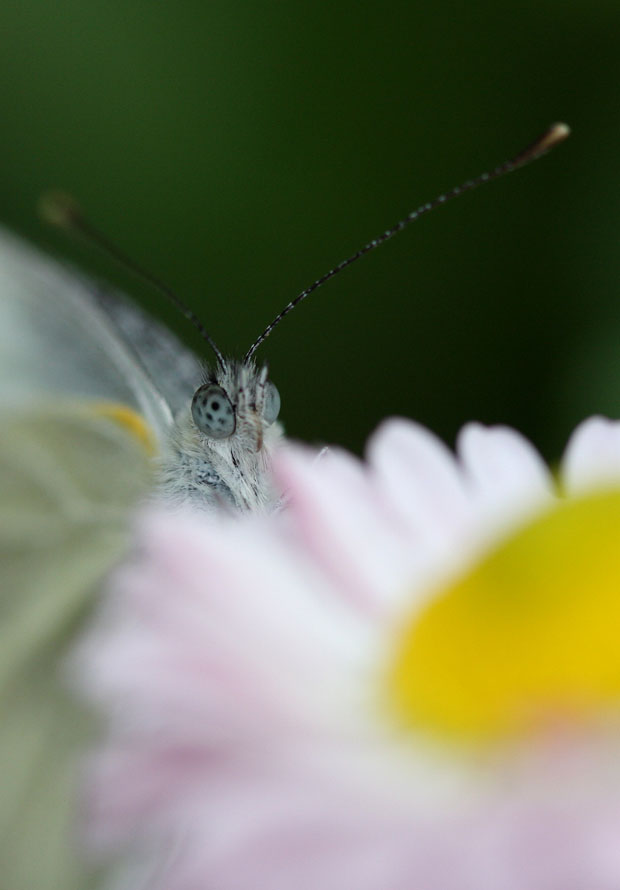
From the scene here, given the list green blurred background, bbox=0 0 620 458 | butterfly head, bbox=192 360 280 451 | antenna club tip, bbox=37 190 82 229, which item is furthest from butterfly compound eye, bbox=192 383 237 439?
green blurred background, bbox=0 0 620 458

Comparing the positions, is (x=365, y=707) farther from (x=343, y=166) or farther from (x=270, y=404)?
(x=343, y=166)

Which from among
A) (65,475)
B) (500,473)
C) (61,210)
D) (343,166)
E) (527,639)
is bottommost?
(527,639)

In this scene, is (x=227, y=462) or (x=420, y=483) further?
(x=227, y=462)

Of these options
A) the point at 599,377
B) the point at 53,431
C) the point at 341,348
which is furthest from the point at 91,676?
the point at 341,348

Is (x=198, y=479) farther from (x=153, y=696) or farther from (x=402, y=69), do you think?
(x=402, y=69)

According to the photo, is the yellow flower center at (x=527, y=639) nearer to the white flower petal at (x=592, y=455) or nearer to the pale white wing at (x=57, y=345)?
the white flower petal at (x=592, y=455)

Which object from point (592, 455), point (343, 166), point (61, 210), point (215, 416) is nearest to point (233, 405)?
point (215, 416)

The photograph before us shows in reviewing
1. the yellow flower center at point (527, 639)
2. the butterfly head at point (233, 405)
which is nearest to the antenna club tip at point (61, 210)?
the butterfly head at point (233, 405)

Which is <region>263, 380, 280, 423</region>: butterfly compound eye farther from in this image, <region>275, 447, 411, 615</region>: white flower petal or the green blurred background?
the green blurred background
